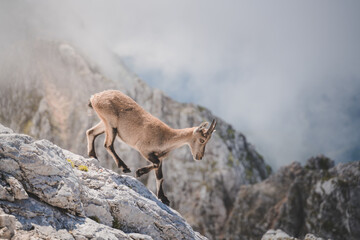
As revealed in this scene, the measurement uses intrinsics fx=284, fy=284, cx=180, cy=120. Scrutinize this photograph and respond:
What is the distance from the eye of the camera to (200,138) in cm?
1298

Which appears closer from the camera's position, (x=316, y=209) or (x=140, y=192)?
(x=140, y=192)

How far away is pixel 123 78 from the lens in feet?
361

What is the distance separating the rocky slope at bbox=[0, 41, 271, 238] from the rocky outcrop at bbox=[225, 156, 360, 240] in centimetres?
1564

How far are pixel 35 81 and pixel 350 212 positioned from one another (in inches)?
3566

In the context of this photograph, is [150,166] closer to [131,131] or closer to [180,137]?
[131,131]

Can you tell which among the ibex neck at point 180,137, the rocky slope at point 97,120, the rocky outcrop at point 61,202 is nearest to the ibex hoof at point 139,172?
the rocky outcrop at point 61,202

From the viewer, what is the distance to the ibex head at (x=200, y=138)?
12.9 meters

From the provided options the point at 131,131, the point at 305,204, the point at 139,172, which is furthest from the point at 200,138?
the point at 305,204

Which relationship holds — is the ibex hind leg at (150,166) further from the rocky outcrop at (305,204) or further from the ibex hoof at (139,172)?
the rocky outcrop at (305,204)

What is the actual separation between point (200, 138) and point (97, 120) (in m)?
80.3

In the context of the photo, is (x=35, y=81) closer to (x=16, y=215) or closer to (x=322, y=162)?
(x=322, y=162)

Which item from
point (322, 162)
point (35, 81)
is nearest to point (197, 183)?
point (322, 162)

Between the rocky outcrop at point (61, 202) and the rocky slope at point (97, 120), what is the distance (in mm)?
67952

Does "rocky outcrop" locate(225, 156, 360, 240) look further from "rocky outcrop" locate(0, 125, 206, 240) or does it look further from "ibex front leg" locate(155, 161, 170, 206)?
"rocky outcrop" locate(0, 125, 206, 240)
